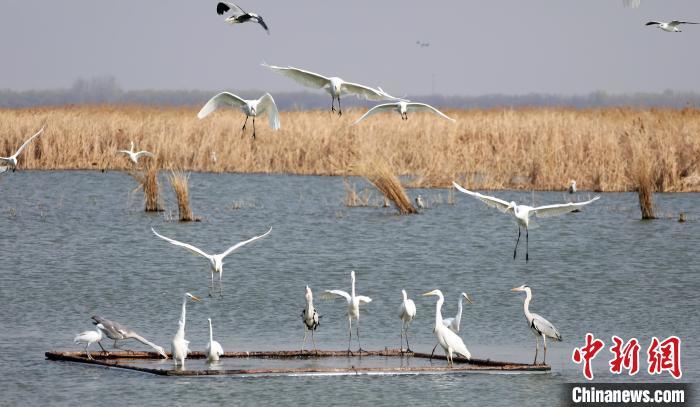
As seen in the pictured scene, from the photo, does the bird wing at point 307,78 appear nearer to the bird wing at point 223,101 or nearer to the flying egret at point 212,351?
the bird wing at point 223,101

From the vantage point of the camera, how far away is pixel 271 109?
1526 cm

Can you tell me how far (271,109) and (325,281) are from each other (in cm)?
312

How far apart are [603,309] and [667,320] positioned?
104 cm

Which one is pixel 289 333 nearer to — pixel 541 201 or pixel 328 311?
pixel 328 311

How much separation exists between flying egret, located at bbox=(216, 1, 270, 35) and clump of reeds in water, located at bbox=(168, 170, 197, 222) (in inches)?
325

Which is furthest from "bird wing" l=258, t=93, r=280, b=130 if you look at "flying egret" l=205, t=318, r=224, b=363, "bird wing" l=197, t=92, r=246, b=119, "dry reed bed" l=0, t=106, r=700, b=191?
"dry reed bed" l=0, t=106, r=700, b=191

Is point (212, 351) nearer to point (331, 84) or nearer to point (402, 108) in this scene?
point (331, 84)

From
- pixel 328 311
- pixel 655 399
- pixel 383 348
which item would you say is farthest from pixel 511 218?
pixel 655 399

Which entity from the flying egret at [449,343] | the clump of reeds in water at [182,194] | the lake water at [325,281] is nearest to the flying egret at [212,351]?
the lake water at [325,281]

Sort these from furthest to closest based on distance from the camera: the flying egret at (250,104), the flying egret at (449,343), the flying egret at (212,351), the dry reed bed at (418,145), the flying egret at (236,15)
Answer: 1. the dry reed bed at (418,145)
2. the flying egret at (250,104)
3. the flying egret at (236,15)
4. the flying egret at (449,343)
5. the flying egret at (212,351)

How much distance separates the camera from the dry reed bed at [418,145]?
27719 millimetres

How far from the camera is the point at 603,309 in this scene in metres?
15.4

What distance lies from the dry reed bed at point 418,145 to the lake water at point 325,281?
889 mm

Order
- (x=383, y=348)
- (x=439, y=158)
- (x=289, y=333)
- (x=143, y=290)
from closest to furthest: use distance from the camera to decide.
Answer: (x=383, y=348) < (x=289, y=333) < (x=143, y=290) < (x=439, y=158)
